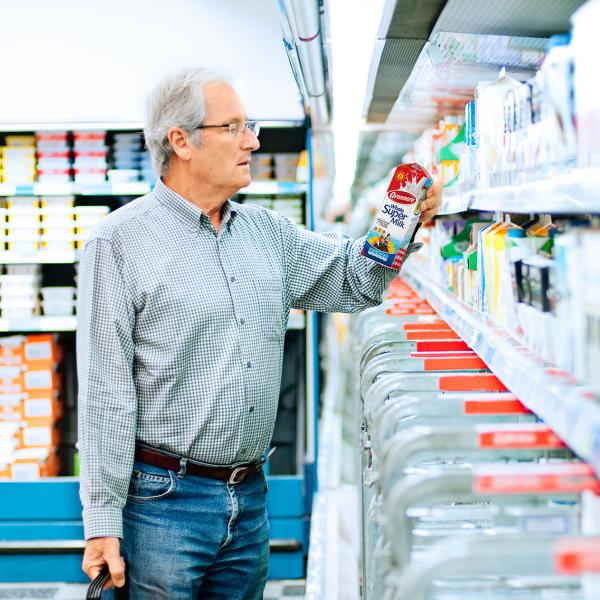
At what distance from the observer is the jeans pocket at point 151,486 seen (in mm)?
2061

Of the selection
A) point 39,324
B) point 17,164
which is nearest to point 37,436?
point 39,324

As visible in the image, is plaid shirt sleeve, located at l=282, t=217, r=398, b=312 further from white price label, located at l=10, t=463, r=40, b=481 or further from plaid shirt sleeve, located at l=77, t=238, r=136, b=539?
white price label, located at l=10, t=463, r=40, b=481

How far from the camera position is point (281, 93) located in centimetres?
387

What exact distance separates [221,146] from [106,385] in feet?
2.31

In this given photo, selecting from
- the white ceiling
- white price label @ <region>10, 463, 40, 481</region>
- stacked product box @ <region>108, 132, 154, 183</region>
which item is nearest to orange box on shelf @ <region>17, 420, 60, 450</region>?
white price label @ <region>10, 463, 40, 481</region>

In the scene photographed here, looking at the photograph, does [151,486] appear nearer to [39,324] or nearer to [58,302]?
[39,324]

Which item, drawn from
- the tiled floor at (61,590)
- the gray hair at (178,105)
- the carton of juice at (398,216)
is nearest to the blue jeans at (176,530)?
the carton of juice at (398,216)

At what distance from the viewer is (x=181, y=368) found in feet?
6.76

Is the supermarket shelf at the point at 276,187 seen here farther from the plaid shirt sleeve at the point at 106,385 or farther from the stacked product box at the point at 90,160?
the plaid shirt sleeve at the point at 106,385

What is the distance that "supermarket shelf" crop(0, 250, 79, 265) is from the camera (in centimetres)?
387

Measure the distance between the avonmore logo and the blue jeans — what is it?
0.88 meters

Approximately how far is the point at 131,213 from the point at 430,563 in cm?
150

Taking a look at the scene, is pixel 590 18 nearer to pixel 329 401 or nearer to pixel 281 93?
pixel 281 93

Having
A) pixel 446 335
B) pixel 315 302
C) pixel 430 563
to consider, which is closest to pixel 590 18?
pixel 430 563
